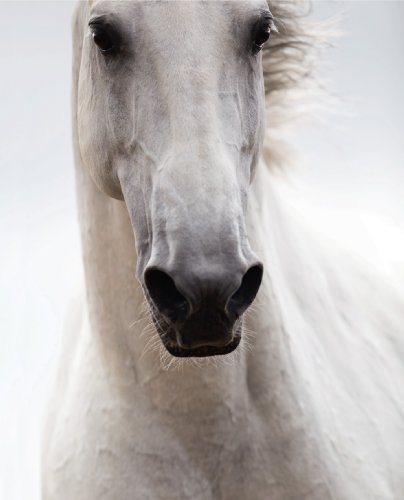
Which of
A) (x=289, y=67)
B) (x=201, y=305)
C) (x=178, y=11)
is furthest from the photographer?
(x=289, y=67)

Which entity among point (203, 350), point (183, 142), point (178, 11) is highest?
point (178, 11)

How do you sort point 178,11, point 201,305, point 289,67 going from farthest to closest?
1. point 289,67
2. point 178,11
3. point 201,305

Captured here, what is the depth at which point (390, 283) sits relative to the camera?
2.12 metres

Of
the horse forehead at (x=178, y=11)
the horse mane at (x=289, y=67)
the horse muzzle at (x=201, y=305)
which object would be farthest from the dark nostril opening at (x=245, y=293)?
the horse mane at (x=289, y=67)

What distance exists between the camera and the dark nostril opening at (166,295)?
1059 millimetres

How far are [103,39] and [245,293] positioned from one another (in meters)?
0.47

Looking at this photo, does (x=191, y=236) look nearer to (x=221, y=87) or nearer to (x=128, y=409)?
(x=221, y=87)

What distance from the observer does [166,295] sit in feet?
3.51

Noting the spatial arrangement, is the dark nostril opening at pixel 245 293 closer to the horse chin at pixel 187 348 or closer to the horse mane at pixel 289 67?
the horse chin at pixel 187 348

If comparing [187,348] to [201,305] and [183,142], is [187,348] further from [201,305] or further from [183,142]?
[183,142]

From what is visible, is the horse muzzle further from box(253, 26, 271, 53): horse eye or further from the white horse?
Answer: box(253, 26, 271, 53): horse eye

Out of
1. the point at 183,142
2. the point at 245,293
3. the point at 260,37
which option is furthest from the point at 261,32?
the point at 245,293

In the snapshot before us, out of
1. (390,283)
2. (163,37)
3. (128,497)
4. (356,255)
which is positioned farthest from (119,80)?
(390,283)

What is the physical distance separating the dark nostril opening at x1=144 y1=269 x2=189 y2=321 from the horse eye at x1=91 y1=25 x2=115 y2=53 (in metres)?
0.39
